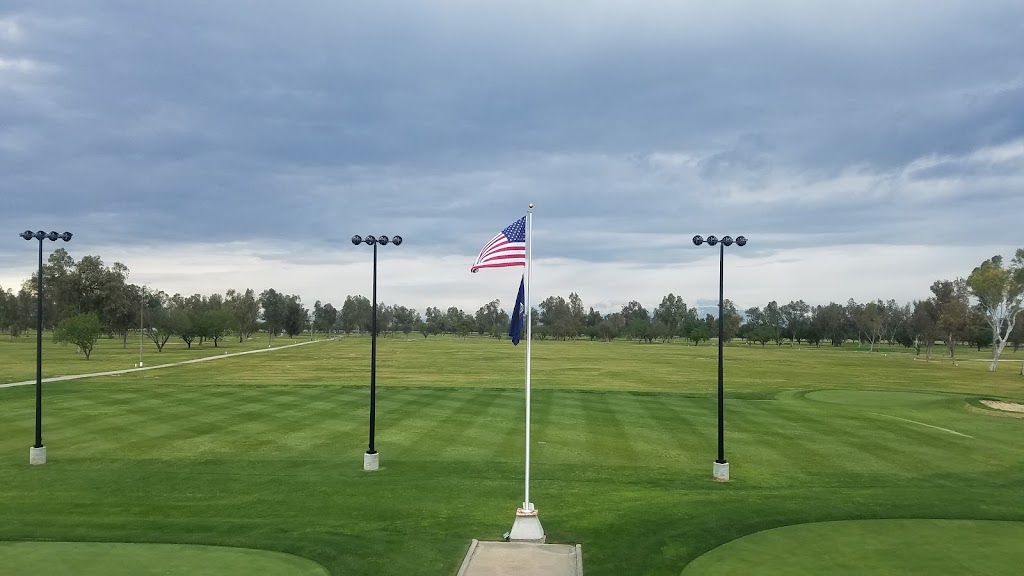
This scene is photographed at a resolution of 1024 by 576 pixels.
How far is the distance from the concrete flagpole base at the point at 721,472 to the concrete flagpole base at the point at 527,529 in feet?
29.6

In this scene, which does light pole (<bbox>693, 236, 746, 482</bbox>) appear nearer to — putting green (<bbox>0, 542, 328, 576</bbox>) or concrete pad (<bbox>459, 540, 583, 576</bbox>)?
concrete pad (<bbox>459, 540, 583, 576</bbox>)

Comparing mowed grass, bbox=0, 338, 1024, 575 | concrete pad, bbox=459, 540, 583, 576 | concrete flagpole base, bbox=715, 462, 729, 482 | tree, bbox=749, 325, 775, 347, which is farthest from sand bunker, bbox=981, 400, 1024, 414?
tree, bbox=749, 325, 775, 347

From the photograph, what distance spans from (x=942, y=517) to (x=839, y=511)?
8.27 ft

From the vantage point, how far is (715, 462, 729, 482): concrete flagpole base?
70.7 ft

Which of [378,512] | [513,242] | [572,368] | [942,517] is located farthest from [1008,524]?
[572,368]

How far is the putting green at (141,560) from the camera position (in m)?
12.6

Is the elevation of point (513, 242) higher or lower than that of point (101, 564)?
higher

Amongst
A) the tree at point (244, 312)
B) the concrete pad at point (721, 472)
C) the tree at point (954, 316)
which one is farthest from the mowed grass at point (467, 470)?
the tree at point (244, 312)

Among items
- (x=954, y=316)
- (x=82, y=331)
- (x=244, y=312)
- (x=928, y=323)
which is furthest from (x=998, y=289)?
(x=244, y=312)

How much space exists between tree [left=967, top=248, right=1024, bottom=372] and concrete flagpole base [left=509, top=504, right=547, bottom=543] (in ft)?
296

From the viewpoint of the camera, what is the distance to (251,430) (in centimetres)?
2986

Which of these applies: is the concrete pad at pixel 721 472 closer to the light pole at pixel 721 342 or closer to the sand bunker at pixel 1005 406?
the light pole at pixel 721 342

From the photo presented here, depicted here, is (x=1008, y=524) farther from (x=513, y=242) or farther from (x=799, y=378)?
(x=799, y=378)

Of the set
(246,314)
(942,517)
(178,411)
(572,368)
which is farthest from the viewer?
(246,314)
